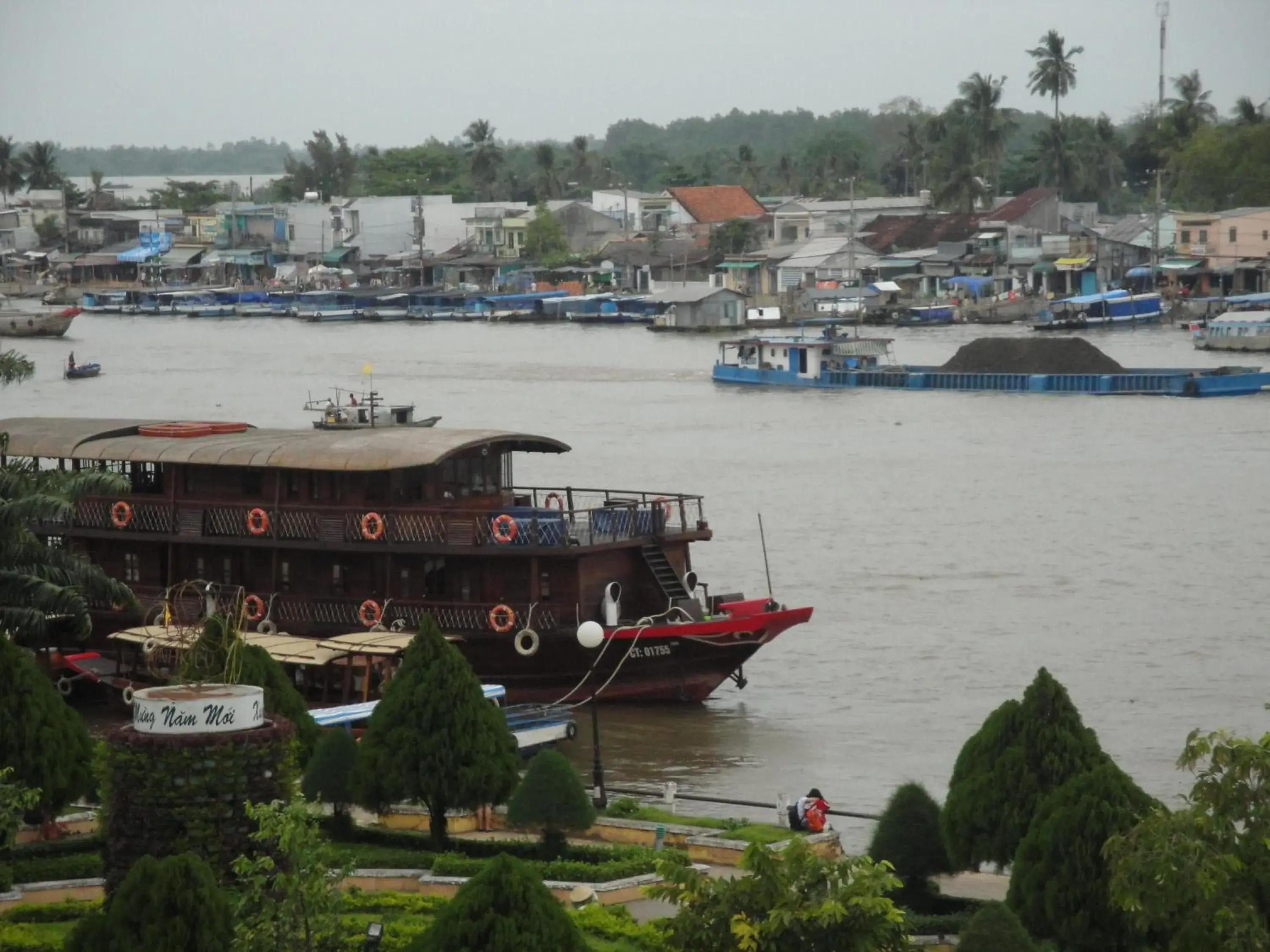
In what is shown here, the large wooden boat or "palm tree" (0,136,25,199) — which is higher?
"palm tree" (0,136,25,199)

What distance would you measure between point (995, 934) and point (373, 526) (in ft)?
47.2

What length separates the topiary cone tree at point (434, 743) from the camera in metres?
18.2

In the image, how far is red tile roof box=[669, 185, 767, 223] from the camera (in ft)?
413

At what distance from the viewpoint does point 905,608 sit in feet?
111

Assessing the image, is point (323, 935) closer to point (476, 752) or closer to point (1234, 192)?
point (476, 752)

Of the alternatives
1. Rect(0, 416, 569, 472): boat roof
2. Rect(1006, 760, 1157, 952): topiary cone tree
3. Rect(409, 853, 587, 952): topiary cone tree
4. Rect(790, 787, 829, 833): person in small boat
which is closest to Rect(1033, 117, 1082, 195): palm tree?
Rect(0, 416, 569, 472): boat roof

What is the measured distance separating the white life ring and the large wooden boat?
2cm

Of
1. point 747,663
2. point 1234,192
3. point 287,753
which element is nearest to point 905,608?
point 747,663

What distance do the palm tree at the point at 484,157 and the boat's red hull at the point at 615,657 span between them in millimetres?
126358

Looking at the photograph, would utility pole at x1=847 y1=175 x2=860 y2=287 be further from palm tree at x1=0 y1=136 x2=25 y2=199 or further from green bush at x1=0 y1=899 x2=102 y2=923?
green bush at x1=0 y1=899 x2=102 y2=923

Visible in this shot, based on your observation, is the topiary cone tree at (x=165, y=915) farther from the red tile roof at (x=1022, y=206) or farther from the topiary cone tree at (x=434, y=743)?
the red tile roof at (x=1022, y=206)

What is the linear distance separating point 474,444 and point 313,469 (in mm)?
1987

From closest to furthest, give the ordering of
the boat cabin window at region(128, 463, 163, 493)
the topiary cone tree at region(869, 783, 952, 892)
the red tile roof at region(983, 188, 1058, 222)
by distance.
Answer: the topiary cone tree at region(869, 783, 952, 892)
the boat cabin window at region(128, 463, 163, 493)
the red tile roof at region(983, 188, 1058, 222)

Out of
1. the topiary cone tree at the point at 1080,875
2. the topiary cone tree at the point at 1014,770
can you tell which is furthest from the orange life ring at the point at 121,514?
the topiary cone tree at the point at 1080,875
